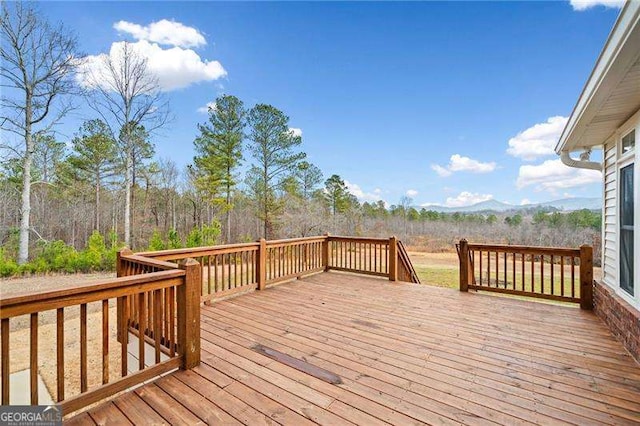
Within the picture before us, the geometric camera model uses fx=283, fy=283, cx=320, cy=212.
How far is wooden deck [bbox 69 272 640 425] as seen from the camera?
1902 millimetres

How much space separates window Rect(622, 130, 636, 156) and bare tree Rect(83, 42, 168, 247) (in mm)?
14085

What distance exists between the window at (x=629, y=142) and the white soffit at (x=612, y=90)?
0.17 m

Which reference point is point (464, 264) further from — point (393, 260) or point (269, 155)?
point (269, 155)

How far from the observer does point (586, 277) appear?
13.4 feet

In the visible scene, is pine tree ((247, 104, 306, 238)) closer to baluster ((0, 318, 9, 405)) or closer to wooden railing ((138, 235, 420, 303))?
wooden railing ((138, 235, 420, 303))

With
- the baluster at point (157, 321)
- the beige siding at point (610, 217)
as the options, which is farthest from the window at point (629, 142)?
the baluster at point (157, 321)

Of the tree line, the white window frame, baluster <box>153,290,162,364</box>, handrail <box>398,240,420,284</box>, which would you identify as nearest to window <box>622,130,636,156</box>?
the white window frame

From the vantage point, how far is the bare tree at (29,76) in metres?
8.84

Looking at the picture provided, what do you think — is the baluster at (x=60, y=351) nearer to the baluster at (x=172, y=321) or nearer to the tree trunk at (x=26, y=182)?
the baluster at (x=172, y=321)

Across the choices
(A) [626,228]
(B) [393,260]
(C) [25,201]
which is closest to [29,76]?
(C) [25,201]

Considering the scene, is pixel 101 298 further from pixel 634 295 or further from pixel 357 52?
pixel 357 52

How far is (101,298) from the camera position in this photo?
195cm

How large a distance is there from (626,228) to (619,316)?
964 mm

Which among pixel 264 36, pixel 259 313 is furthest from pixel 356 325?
pixel 264 36
